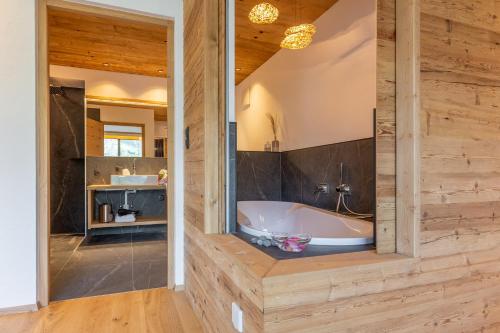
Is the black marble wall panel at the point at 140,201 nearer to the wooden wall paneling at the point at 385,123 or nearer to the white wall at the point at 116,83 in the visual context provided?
the white wall at the point at 116,83

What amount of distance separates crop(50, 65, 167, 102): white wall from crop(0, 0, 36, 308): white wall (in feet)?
8.37

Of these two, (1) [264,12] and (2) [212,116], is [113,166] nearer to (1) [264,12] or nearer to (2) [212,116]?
(1) [264,12]

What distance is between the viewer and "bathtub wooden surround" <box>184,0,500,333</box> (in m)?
0.98

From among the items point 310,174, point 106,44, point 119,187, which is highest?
point 106,44

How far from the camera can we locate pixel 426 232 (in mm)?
1098

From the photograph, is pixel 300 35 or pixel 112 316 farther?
pixel 300 35

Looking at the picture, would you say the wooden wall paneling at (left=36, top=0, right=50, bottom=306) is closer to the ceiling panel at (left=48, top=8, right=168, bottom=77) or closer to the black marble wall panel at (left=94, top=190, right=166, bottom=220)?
the ceiling panel at (left=48, top=8, right=168, bottom=77)

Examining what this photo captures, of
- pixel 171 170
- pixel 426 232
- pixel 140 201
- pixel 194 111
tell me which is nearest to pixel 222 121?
pixel 194 111

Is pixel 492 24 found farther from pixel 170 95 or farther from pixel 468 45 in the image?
pixel 170 95

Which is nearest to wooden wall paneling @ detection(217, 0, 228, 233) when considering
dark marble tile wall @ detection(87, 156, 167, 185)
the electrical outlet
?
the electrical outlet

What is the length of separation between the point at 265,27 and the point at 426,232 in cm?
287

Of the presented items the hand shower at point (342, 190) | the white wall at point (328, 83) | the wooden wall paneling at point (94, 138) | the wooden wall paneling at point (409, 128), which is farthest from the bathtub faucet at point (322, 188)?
the wooden wall paneling at point (94, 138)

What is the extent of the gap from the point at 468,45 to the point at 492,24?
0.20 meters

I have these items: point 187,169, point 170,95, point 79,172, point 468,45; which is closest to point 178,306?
point 187,169
